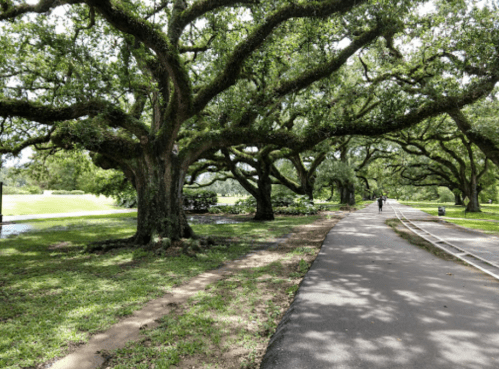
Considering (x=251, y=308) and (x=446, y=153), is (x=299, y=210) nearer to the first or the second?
(x=446, y=153)

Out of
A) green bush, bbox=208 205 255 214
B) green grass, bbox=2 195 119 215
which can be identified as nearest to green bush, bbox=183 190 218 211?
green bush, bbox=208 205 255 214

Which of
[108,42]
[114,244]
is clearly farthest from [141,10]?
[114,244]

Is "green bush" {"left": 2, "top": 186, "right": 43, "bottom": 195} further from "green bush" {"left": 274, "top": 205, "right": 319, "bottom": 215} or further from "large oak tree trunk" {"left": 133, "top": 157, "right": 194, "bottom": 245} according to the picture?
"large oak tree trunk" {"left": 133, "top": 157, "right": 194, "bottom": 245}

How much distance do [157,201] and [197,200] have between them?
18918 mm

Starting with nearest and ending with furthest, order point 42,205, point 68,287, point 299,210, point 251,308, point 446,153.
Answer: point 251,308 → point 68,287 → point 299,210 → point 42,205 → point 446,153

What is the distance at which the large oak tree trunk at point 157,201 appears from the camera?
9.78 m

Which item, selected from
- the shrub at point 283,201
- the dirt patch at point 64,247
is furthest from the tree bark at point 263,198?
the dirt patch at point 64,247

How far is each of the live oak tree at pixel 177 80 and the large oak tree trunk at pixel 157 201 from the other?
4cm

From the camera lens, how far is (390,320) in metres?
3.95

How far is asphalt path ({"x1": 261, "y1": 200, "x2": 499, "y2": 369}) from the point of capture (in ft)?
9.92

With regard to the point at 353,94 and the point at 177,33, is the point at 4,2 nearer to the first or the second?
the point at 177,33

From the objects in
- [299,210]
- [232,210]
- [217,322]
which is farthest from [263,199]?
[217,322]

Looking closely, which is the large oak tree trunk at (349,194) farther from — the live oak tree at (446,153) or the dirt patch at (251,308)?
the dirt patch at (251,308)

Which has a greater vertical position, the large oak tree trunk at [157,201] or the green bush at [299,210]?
the large oak tree trunk at [157,201]
